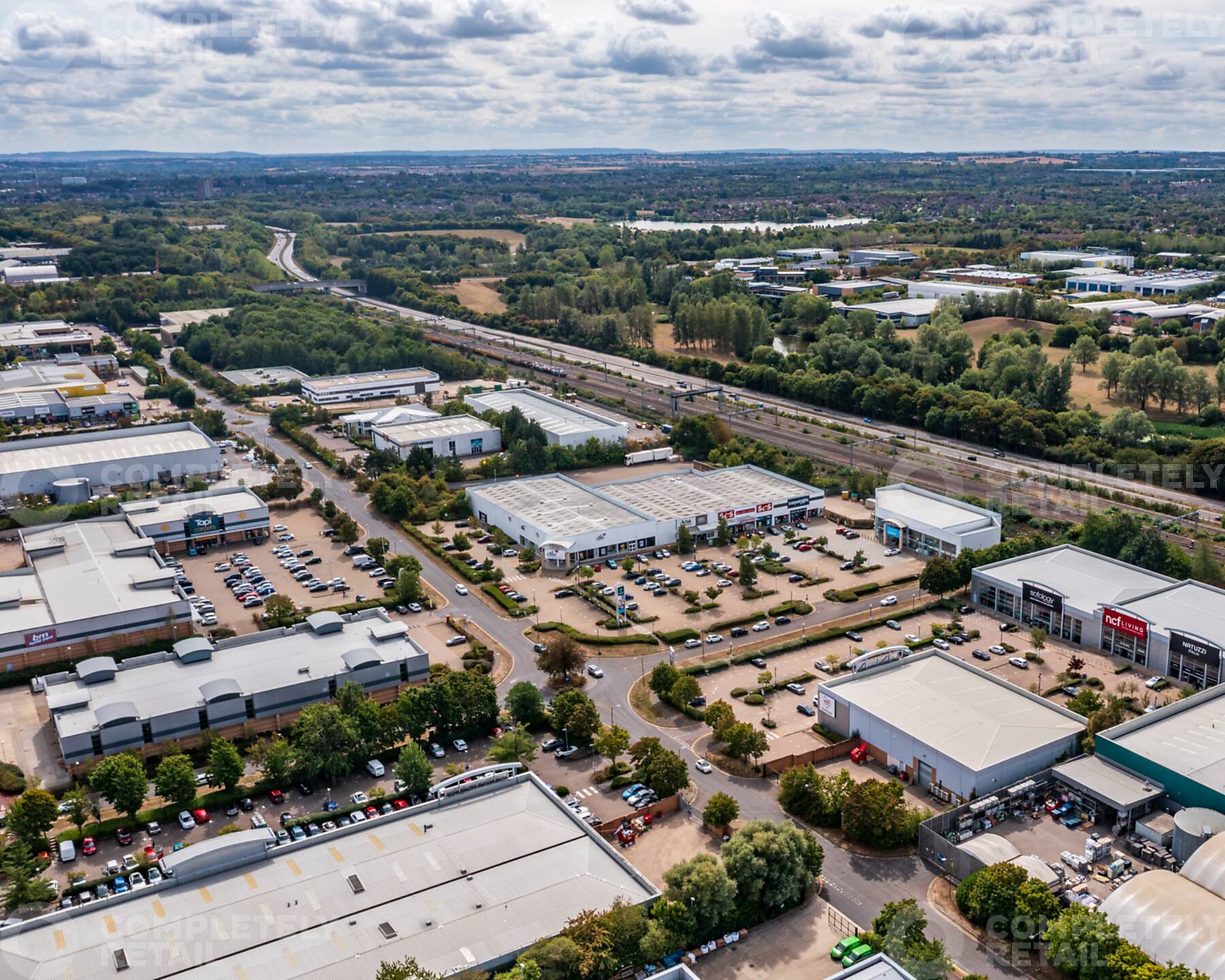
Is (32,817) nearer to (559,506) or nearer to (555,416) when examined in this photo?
(559,506)

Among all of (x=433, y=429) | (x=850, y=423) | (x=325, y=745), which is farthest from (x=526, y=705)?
(x=850, y=423)

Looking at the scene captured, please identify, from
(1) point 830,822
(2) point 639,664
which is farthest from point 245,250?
(1) point 830,822

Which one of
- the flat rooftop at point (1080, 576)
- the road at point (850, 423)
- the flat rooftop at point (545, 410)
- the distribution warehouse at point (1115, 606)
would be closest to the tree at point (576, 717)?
the distribution warehouse at point (1115, 606)

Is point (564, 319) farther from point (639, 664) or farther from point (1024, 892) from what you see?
point (1024, 892)

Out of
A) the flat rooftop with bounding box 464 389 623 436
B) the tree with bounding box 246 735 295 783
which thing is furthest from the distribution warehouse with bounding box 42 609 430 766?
the flat rooftop with bounding box 464 389 623 436

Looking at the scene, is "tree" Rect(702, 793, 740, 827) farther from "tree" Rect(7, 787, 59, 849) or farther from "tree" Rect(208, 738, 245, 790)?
"tree" Rect(7, 787, 59, 849)

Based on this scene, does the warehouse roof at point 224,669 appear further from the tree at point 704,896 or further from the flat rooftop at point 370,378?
the flat rooftop at point 370,378
